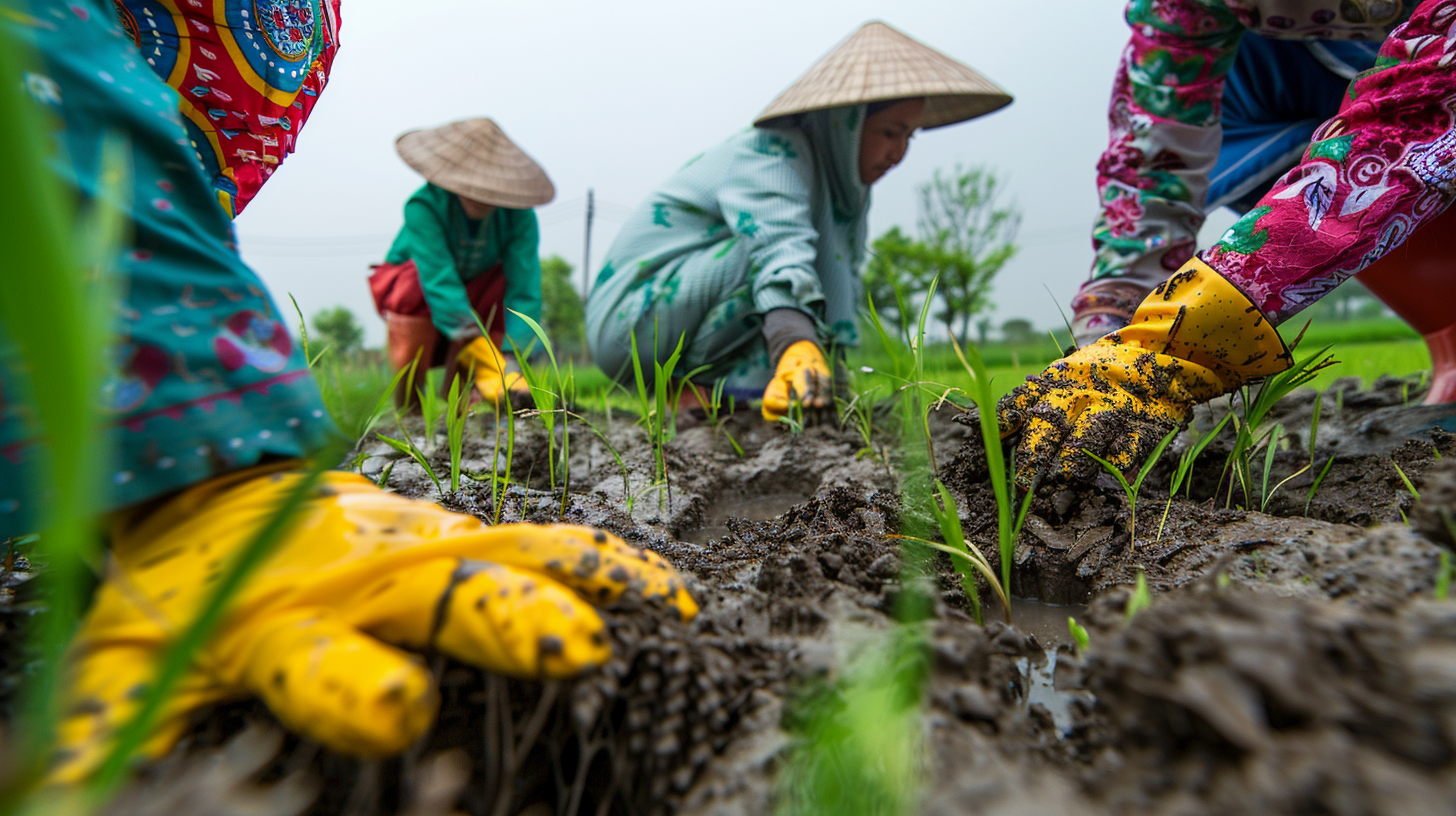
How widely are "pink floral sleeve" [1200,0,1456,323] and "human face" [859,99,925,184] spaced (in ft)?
4.79

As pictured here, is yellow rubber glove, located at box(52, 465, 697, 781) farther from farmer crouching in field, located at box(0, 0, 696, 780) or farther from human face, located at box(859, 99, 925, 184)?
human face, located at box(859, 99, 925, 184)

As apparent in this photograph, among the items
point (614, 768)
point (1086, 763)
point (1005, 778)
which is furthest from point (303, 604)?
point (1086, 763)

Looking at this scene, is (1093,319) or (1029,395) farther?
(1093,319)

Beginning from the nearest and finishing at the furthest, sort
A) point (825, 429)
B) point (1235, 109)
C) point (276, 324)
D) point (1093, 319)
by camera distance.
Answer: point (276, 324) → point (1093, 319) → point (825, 429) → point (1235, 109)

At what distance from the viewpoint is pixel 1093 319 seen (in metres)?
1.40

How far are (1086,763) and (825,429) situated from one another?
1162 millimetres

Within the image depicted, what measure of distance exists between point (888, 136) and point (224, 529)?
7.60ft

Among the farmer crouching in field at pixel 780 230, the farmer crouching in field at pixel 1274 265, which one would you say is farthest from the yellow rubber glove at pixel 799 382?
the farmer crouching in field at pixel 1274 265

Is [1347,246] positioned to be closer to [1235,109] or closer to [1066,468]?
[1066,468]

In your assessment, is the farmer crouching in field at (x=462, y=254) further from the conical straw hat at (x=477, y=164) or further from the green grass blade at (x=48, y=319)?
the green grass blade at (x=48, y=319)

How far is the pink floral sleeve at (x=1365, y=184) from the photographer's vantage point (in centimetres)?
80

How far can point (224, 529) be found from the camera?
45cm

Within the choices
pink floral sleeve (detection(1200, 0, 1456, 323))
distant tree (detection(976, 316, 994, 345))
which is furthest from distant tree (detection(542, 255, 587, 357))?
pink floral sleeve (detection(1200, 0, 1456, 323))

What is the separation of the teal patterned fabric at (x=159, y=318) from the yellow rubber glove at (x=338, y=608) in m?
0.04
